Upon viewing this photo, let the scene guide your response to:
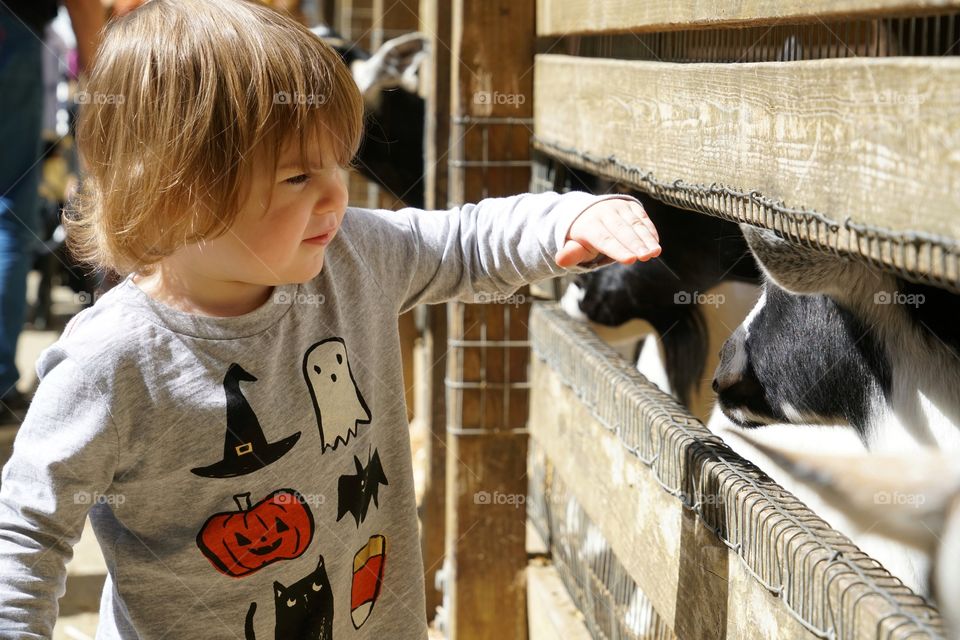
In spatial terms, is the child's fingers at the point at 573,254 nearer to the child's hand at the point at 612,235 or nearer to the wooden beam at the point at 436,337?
the child's hand at the point at 612,235

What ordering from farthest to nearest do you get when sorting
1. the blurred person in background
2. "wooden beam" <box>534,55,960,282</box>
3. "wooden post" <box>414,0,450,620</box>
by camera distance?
the blurred person in background → "wooden post" <box>414,0,450,620</box> → "wooden beam" <box>534,55,960,282</box>

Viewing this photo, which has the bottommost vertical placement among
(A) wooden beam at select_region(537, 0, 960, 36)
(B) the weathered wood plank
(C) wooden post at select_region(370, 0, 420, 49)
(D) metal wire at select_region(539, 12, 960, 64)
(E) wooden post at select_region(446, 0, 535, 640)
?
(B) the weathered wood plank

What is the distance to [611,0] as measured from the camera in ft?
4.10

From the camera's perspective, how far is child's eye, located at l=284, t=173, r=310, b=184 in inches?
40.6

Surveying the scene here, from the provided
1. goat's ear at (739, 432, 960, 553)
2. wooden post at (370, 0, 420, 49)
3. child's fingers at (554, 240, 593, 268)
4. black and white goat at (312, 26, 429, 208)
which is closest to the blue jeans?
black and white goat at (312, 26, 429, 208)

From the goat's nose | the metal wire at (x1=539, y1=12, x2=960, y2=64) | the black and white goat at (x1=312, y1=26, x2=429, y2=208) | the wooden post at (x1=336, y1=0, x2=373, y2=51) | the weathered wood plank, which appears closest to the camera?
the metal wire at (x1=539, y1=12, x2=960, y2=64)

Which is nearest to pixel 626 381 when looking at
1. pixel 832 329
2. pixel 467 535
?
pixel 832 329

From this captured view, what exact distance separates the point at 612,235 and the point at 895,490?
34cm

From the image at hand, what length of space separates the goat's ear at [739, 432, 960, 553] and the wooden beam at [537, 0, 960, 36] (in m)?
0.40

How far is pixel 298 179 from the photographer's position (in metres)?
1.04

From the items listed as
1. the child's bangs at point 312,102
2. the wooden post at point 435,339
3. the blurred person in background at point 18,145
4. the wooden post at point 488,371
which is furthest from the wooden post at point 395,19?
the child's bangs at point 312,102

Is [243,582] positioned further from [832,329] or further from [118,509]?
[832,329]

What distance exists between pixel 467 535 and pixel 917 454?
3.26 feet

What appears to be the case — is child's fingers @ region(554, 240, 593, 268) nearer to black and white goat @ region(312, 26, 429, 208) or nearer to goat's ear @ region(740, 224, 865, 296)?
goat's ear @ region(740, 224, 865, 296)
